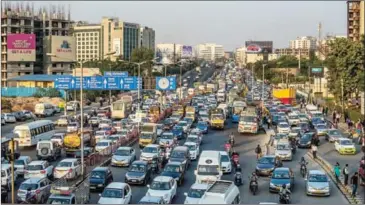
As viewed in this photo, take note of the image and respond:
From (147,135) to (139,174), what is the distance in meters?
7.17

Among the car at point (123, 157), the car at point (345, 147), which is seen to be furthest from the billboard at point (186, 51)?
the car at point (123, 157)

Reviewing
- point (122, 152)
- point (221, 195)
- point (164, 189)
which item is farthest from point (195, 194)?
point (122, 152)

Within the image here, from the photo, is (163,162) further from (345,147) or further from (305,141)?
(345,147)

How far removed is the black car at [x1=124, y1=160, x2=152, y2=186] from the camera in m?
14.3

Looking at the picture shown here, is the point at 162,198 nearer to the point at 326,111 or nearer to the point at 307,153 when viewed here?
the point at 307,153

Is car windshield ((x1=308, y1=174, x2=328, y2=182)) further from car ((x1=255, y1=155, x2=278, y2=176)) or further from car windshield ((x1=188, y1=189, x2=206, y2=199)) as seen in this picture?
car windshield ((x1=188, y1=189, x2=206, y2=199))

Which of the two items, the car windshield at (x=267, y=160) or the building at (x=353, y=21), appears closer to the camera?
the car windshield at (x=267, y=160)

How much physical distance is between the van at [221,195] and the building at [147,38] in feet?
175

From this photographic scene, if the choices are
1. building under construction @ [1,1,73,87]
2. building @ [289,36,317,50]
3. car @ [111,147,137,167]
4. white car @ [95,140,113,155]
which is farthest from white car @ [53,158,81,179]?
building @ [289,36,317,50]

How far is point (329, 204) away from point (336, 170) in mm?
2467

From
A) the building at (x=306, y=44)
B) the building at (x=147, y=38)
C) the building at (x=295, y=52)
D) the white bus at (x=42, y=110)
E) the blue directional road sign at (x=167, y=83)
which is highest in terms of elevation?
the building at (x=306, y=44)

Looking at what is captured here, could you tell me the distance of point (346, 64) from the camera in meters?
33.7

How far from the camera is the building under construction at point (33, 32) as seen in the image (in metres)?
58.2

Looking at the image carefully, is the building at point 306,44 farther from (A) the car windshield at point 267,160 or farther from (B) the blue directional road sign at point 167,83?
(A) the car windshield at point 267,160
